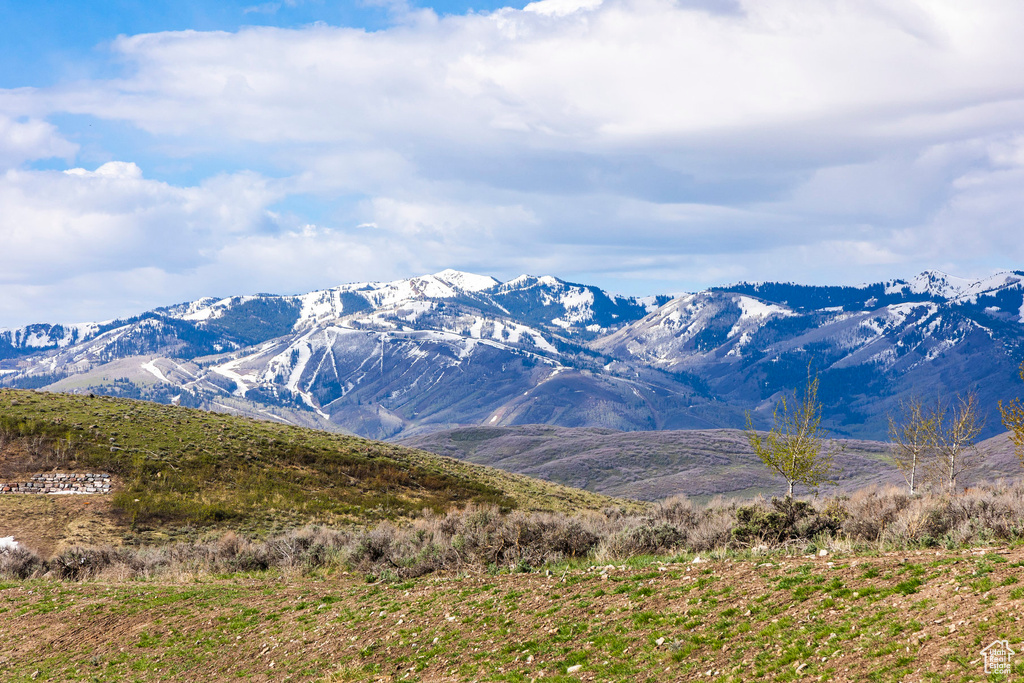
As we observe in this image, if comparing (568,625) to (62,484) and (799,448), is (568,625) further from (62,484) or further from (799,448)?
(62,484)

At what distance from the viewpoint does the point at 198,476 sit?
163 ft

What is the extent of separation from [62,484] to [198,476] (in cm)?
801

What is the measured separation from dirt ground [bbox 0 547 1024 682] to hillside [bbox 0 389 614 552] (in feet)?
67.5

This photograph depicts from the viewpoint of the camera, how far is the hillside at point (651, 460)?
12069cm

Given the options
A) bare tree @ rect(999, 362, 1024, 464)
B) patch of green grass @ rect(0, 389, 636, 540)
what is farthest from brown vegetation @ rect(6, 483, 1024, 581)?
patch of green grass @ rect(0, 389, 636, 540)

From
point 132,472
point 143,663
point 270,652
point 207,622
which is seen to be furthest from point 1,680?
point 132,472

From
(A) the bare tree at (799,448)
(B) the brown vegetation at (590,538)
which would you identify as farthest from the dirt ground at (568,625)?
(A) the bare tree at (799,448)

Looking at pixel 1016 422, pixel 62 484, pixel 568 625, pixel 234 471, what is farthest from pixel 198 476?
pixel 1016 422

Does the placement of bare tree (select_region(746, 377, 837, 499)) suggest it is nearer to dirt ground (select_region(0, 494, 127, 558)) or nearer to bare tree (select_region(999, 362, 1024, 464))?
bare tree (select_region(999, 362, 1024, 464))

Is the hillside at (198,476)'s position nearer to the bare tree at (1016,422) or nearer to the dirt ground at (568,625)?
the dirt ground at (568,625)

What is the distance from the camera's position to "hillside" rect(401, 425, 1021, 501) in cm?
12069

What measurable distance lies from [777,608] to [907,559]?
339cm

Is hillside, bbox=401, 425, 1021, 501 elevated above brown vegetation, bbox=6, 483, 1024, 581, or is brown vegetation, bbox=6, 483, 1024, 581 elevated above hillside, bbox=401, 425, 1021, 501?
brown vegetation, bbox=6, 483, 1024, 581

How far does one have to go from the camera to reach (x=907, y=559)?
14.0 m
